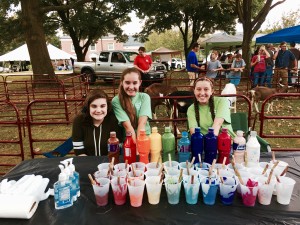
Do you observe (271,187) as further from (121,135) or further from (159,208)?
(121,135)

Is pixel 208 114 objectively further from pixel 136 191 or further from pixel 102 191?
pixel 102 191

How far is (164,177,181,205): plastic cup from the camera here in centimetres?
174

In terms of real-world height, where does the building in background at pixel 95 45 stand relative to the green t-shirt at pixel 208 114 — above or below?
above

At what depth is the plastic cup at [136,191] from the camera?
1739 mm

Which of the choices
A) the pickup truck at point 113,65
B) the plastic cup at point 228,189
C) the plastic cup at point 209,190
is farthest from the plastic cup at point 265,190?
the pickup truck at point 113,65

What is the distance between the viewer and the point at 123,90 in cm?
322

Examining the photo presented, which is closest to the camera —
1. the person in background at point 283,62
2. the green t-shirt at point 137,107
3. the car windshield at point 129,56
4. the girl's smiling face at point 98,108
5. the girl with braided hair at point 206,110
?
the girl's smiling face at point 98,108

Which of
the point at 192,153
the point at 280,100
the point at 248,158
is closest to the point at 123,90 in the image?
the point at 192,153

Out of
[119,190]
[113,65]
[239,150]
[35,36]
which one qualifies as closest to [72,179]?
[119,190]

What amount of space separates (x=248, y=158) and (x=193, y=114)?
97 centimetres

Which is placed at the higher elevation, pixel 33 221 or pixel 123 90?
pixel 123 90

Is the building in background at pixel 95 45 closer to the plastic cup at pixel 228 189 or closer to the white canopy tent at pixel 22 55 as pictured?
the white canopy tent at pixel 22 55

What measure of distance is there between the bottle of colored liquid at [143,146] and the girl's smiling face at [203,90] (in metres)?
1.07

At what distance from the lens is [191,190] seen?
175 centimetres
